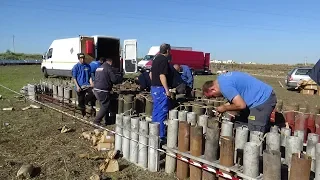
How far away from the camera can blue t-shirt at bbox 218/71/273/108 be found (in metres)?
4.38

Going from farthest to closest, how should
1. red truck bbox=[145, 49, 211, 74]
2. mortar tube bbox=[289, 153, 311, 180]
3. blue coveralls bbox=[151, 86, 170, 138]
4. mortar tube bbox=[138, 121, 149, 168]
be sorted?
red truck bbox=[145, 49, 211, 74] < blue coveralls bbox=[151, 86, 170, 138] < mortar tube bbox=[138, 121, 149, 168] < mortar tube bbox=[289, 153, 311, 180]

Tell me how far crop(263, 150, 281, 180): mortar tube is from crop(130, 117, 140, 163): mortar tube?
91.0 inches

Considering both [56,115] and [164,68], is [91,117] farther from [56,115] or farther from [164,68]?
[164,68]

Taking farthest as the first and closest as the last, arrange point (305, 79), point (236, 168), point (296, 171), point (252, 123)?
point (305, 79)
point (252, 123)
point (236, 168)
point (296, 171)

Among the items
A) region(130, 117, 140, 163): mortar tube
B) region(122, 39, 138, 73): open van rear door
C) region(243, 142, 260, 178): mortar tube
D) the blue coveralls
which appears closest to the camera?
region(243, 142, 260, 178): mortar tube

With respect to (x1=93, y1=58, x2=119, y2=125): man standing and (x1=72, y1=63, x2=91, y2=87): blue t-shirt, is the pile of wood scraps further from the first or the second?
(x1=93, y1=58, x2=119, y2=125): man standing

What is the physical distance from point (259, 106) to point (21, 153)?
13.9ft

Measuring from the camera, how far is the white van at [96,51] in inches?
685

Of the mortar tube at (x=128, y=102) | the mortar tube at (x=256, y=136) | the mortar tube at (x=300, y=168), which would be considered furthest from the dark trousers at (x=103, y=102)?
the mortar tube at (x=300, y=168)

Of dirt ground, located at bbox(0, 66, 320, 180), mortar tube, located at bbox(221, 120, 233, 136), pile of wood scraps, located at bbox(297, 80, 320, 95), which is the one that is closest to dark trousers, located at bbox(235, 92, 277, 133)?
mortar tube, located at bbox(221, 120, 233, 136)

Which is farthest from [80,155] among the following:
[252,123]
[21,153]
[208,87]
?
[252,123]

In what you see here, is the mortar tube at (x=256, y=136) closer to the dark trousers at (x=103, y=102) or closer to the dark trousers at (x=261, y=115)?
the dark trousers at (x=261, y=115)

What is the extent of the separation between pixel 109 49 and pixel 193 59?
1682 centimetres

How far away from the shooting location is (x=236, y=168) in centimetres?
392
